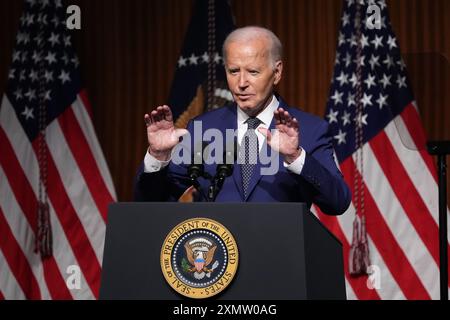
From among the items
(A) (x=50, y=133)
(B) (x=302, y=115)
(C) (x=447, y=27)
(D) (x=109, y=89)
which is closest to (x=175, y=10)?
(D) (x=109, y=89)

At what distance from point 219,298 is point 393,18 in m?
3.36

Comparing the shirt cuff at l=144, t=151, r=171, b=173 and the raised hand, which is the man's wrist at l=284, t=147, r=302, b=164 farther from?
the shirt cuff at l=144, t=151, r=171, b=173

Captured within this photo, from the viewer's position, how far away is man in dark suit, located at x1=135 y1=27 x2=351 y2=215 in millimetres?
2518

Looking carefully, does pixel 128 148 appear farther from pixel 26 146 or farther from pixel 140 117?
pixel 26 146

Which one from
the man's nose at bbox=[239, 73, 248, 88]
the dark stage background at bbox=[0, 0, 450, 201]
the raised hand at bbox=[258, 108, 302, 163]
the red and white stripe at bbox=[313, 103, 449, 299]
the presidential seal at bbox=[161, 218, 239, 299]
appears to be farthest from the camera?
the dark stage background at bbox=[0, 0, 450, 201]

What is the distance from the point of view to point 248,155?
9.01 feet

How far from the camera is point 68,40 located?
5.41 meters

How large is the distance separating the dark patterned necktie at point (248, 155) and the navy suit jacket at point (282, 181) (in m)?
0.01

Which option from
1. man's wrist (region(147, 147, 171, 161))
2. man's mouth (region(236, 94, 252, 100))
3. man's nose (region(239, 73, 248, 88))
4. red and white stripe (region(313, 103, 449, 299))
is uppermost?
man's nose (region(239, 73, 248, 88))

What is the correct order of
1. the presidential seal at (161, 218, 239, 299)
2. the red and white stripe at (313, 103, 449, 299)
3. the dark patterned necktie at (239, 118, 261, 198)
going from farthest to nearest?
the red and white stripe at (313, 103, 449, 299) < the dark patterned necktie at (239, 118, 261, 198) < the presidential seal at (161, 218, 239, 299)

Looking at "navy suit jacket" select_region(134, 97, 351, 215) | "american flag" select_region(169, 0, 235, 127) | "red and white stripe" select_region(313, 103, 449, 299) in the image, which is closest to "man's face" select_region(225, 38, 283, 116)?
"navy suit jacket" select_region(134, 97, 351, 215)

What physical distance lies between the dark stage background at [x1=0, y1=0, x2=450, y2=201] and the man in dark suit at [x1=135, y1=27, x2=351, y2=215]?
2259 mm

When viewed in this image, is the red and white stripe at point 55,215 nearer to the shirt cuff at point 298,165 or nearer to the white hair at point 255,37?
the white hair at point 255,37

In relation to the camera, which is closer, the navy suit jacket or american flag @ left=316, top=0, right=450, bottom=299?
the navy suit jacket
